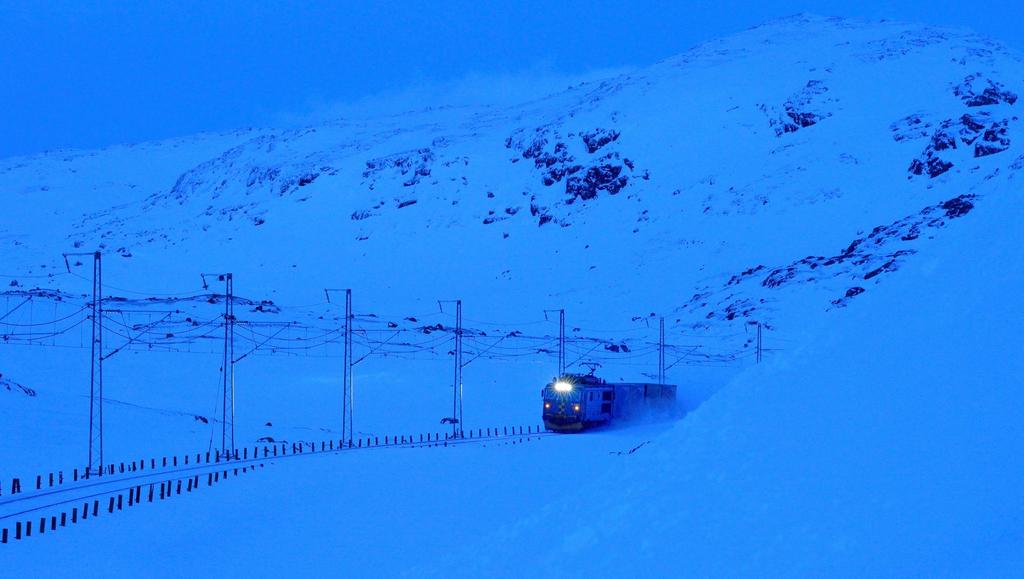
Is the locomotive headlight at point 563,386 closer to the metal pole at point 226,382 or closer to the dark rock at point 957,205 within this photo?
the metal pole at point 226,382

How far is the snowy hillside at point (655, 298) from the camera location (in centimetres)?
1300

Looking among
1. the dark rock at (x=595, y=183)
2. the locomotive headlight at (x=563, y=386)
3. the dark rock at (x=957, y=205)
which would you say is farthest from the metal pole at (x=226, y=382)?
the dark rock at (x=595, y=183)

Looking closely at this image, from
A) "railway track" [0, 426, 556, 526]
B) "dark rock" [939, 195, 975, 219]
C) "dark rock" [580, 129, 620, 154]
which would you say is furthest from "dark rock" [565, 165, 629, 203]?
"railway track" [0, 426, 556, 526]

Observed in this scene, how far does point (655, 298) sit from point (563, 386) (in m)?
57.0

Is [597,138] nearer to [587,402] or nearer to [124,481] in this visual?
[587,402]

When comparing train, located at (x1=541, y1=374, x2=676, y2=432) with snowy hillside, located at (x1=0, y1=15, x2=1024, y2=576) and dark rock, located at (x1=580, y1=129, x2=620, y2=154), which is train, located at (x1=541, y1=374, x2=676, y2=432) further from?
dark rock, located at (x1=580, y1=129, x2=620, y2=154)

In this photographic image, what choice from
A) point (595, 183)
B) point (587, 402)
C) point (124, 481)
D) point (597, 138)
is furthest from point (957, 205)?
point (124, 481)

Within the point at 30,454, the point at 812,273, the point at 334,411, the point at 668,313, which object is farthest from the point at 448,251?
the point at 30,454

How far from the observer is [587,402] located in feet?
193

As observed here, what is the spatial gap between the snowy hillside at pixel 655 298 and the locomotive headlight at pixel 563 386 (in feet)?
12.0

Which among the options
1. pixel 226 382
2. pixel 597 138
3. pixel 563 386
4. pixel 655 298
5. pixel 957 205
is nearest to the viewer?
pixel 226 382

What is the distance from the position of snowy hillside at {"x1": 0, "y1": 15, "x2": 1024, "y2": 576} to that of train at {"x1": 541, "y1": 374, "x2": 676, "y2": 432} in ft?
7.56

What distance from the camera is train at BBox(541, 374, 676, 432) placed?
5859 centimetres

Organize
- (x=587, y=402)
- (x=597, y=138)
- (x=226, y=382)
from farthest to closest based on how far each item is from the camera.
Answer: (x=597, y=138)
(x=587, y=402)
(x=226, y=382)
